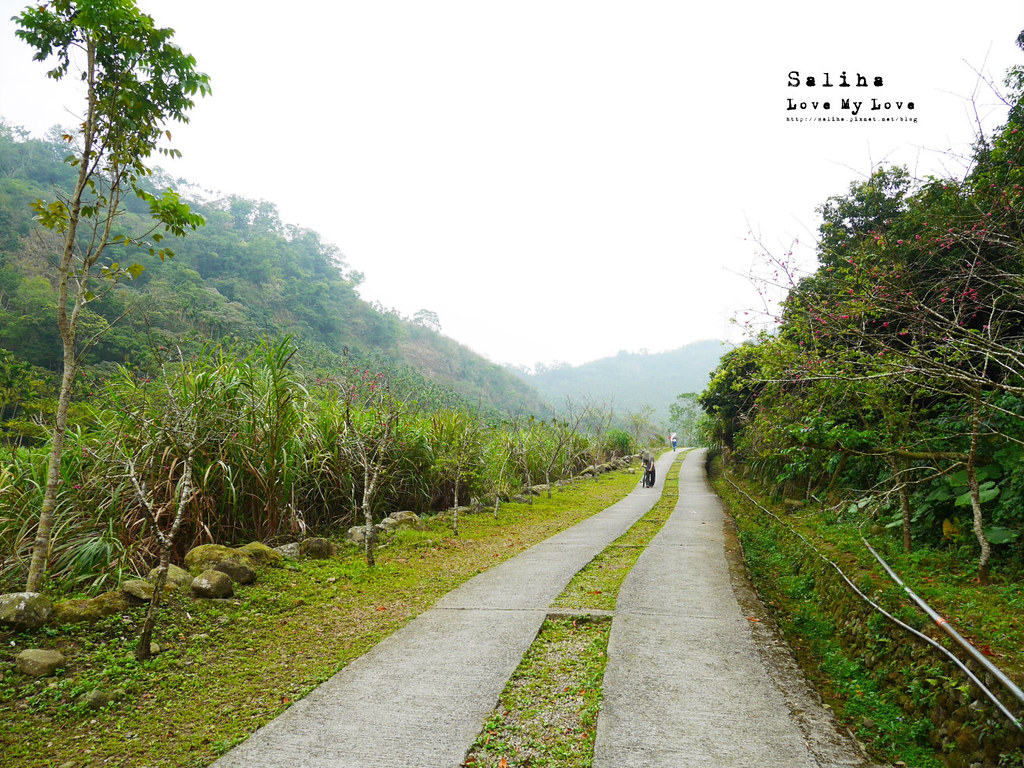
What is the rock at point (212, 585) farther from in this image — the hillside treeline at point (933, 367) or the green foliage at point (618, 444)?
the green foliage at point (618, 444)

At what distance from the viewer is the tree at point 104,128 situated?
10.1 feet

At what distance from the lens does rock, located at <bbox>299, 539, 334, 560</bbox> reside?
16.1 ft

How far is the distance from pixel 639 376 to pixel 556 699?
294 ft

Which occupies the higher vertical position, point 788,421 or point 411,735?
point 788,421

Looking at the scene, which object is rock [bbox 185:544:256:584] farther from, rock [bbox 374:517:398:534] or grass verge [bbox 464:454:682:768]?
grass verge [bbox 464:454:682:768]

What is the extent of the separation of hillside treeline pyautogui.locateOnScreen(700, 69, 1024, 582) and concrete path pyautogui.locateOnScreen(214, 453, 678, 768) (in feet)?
8.83

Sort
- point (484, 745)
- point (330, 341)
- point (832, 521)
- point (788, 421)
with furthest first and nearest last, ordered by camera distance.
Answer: point (330, 341) < point (788, 421) < point (832, 521) < point (484, 745)

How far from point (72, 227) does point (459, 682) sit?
360 centimetres

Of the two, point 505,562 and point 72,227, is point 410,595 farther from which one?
point 72,227

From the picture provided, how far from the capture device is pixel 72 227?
307cm

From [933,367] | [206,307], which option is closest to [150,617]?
[933,367]

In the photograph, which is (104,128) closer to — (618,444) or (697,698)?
(697,698)

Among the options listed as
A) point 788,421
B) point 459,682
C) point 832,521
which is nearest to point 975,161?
point 788,421

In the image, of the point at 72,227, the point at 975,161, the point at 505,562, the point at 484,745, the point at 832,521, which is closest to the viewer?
the point at 484,745
